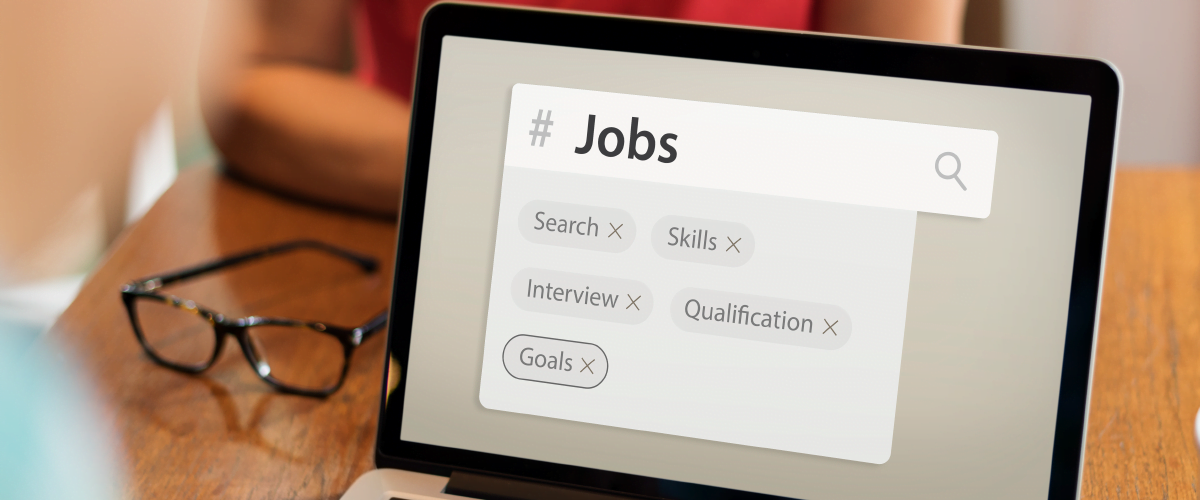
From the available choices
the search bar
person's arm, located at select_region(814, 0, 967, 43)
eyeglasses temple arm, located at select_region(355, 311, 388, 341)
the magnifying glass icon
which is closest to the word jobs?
the search bar

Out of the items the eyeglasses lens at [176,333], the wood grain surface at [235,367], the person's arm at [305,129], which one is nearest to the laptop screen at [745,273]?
the wood grain surface at [235,367]

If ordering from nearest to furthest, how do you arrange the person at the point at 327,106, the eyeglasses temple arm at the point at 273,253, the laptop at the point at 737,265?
the laptop at the point at 737,265
the eyeglasses temple arm at the point at 273,253
the person at the point at 327,106

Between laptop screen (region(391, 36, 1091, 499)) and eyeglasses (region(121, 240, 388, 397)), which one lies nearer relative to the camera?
laptop screen (region(391, 36, 1091, 499))

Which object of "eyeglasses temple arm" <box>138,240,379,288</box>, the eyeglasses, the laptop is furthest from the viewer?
"eyeglasses temple arm" <box>138,240,379,288</box>

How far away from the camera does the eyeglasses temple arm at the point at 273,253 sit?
61cm

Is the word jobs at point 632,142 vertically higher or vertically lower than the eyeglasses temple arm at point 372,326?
higher

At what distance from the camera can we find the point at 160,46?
141cm

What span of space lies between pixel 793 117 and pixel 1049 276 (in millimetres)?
140

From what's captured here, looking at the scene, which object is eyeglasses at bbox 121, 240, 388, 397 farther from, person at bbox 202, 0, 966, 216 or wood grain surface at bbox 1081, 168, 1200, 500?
wood grain surface at bbox 1081, 168, 1200, 500

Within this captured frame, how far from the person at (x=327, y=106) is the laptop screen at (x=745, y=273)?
0.33 m

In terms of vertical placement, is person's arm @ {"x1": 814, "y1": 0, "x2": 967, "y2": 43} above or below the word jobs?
above

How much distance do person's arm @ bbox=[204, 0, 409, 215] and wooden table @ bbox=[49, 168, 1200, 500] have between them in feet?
0.09

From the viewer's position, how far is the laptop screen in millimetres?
351

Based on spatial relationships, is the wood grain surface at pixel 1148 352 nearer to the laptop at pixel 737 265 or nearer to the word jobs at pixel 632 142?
the laptop at pixel 737 265
